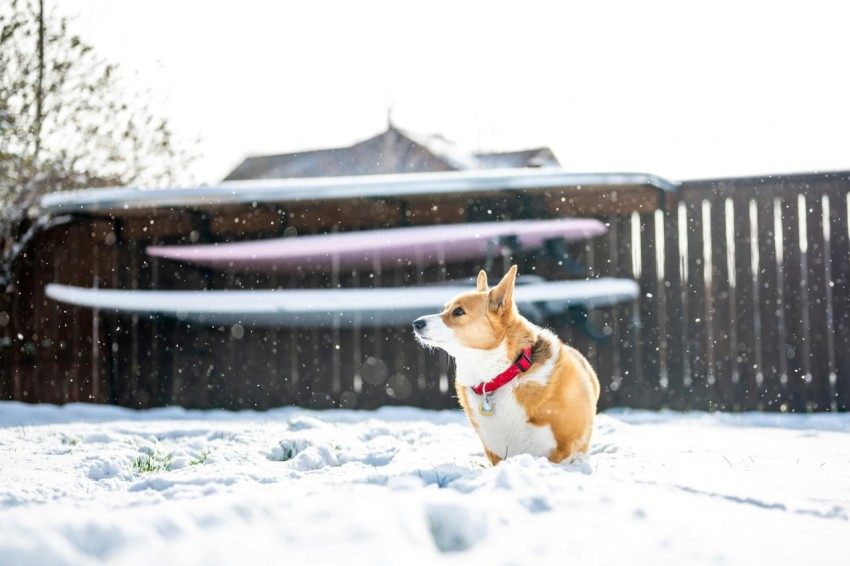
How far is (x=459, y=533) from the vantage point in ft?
4.78

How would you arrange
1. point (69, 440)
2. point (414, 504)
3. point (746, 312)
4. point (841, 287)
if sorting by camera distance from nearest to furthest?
point (414, 504) < point (69, 440) < point (841, 287) < point (746, 312)

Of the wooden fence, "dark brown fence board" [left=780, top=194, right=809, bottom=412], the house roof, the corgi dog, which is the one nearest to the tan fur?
the corgi dog

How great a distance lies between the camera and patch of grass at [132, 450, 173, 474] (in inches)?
116

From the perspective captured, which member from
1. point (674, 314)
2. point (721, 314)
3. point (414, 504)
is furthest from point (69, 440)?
point (721, 314)

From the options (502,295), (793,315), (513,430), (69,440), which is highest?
(502,295)

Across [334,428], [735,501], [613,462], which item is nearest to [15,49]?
[334,428]

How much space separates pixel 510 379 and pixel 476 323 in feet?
0.86

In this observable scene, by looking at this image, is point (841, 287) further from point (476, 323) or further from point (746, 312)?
point (476, 323)

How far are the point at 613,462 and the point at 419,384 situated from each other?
2960 mm

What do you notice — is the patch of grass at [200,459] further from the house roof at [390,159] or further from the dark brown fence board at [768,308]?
the house roof at [390,159]

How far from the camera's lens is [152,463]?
10.0ft

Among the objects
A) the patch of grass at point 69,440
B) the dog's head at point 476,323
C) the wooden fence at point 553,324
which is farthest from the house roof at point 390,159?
the dog's head at point 476,323

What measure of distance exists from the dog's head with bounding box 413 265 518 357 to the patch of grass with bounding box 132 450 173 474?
4.24 feet

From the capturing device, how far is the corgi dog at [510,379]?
268cm
